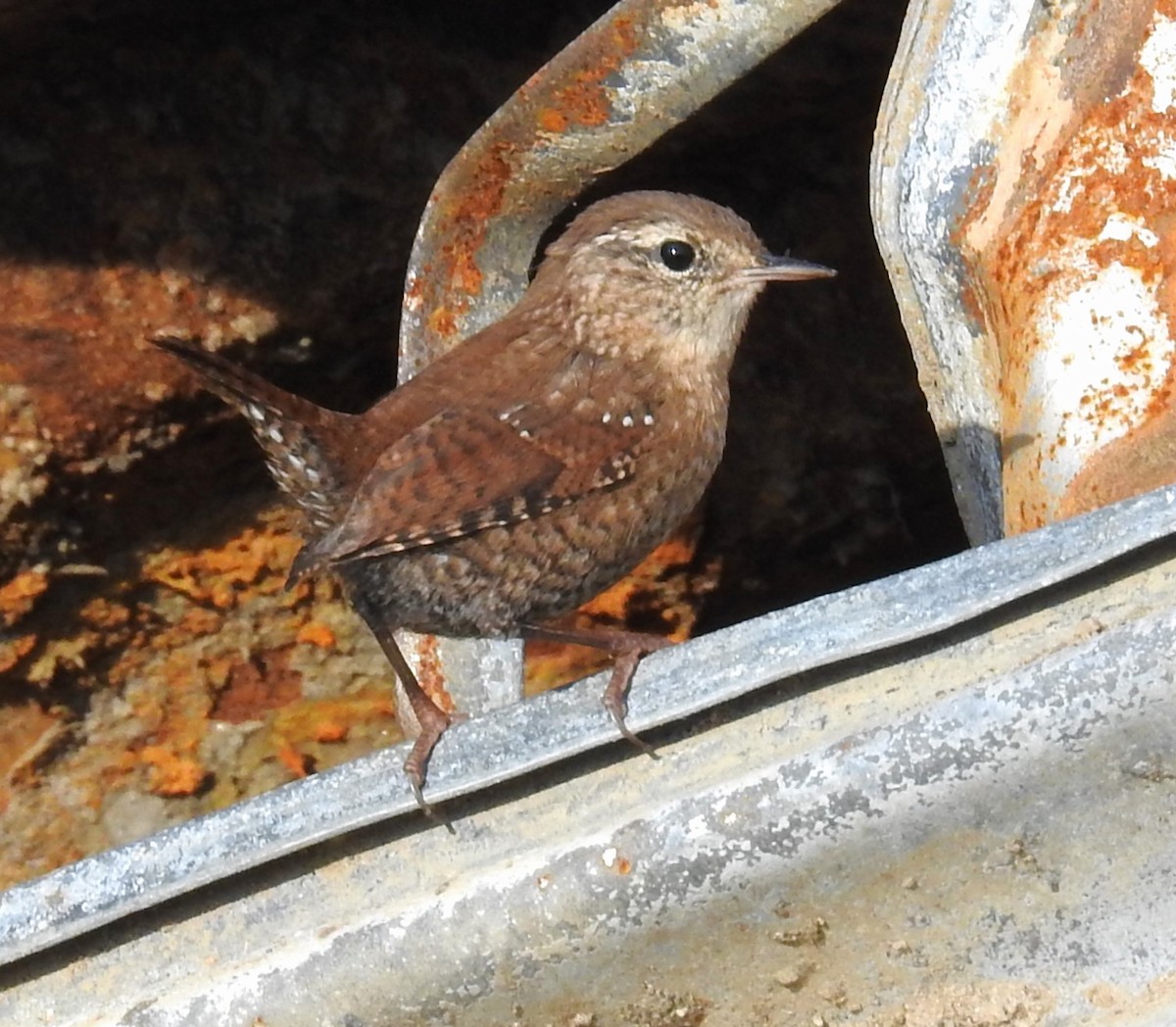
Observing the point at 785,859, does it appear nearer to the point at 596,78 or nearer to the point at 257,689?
the point at 596,78

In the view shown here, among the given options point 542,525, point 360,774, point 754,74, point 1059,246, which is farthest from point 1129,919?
point 754,74

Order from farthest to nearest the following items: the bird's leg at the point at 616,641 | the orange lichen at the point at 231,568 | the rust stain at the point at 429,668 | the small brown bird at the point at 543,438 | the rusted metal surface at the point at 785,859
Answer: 1. the orange lichen at the point at 231,568
2. the rust stain at the point at 429,668
3. the small brown bird at the point at 543,438
4. the bird's leg at the point at 616,641
5. the rusted metal surface at the point at 785,859

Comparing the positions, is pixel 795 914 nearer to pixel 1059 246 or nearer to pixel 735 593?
pixel 1059 246

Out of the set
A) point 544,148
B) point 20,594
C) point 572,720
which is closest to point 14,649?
point 20,594

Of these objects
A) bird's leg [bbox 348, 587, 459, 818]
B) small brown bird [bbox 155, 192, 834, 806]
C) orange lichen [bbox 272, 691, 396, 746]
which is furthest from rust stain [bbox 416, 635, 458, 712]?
orange lichen [bbox 272, 691, 396, 746]

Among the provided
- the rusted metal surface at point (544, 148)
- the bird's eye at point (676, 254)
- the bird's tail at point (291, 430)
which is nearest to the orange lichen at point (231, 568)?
the rusted metal surface at point (544, 148)

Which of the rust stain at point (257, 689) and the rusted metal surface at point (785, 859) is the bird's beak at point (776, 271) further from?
the rusted metal surface at point (785, 859)

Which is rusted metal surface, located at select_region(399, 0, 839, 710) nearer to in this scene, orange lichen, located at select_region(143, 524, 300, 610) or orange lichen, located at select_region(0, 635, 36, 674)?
orange lichen, located at select_region(143, 524, 300, 610)
